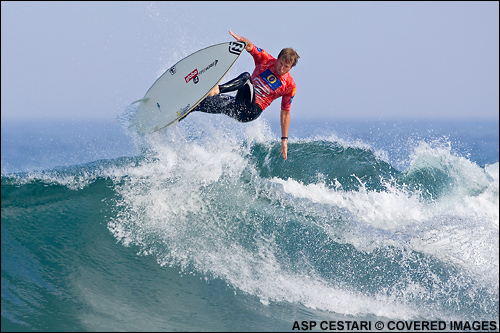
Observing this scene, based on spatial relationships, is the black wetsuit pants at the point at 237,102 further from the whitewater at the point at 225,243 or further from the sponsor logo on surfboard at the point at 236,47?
the whitewater at the point at 225,243

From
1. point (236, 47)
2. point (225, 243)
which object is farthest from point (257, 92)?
point (225, 243)

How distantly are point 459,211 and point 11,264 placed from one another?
6.51m

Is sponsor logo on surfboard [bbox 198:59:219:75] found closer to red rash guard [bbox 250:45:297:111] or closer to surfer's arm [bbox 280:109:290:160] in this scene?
red rash guard [bbox 250:45:297:111]

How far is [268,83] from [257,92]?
0.23 metres

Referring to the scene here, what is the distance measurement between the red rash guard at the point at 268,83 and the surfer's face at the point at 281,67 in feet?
0.36

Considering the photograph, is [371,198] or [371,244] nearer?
[371,244]

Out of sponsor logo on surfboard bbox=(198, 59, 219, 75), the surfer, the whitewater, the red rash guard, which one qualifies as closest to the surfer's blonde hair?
the surfer

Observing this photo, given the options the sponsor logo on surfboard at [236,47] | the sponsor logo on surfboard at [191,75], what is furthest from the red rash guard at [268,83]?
the sponsor logo on surfboard at [191,75]

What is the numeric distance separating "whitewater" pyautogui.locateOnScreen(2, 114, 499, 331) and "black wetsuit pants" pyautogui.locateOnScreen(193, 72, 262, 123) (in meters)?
0.63

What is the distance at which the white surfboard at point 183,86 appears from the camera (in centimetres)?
571

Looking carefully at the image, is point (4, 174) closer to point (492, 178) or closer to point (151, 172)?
point (151, 172)

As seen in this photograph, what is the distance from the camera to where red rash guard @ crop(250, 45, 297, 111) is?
579 centimetres

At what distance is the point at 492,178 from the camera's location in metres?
7.55

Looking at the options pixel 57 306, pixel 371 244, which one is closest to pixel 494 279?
pixel 371 244
